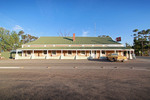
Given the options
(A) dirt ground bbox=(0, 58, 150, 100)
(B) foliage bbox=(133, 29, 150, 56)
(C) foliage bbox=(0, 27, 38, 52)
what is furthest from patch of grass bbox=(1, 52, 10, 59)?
(B) foliage bbox=(133, 29, 150, 56)

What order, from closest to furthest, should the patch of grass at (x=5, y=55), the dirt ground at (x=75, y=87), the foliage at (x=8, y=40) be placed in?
1. the dirt ground at (x=75, y=87)
2. the patch of grass at (x=5, y=55)
3. the foliage at (x=8, y=40)

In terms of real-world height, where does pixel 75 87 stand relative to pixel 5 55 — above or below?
below

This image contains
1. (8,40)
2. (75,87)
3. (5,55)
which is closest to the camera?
(75,87)

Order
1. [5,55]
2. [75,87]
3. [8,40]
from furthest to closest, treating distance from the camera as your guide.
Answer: [8,40] < [5,55] < [75,87]

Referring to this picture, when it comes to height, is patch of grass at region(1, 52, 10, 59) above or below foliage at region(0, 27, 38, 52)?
below

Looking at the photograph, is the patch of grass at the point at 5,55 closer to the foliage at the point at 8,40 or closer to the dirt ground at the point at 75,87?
the foliage at the point at 8,40

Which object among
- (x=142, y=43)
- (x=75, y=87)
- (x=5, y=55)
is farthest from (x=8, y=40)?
(x=142, y=43)

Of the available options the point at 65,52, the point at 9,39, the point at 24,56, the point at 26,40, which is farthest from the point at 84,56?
the point at 26,40

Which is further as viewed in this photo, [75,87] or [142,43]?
[142,43]

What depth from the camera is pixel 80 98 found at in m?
2.71

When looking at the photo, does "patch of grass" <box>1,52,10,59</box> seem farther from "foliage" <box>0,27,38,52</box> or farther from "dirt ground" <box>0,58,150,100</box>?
"dirt ground" <box>0,58,150,100</box>

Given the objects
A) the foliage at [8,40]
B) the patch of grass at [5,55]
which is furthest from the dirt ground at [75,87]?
the foliage at [8,40]

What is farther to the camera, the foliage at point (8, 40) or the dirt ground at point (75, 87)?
the foliage at point (8, 40)

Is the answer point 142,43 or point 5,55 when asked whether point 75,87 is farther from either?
point 142,43
